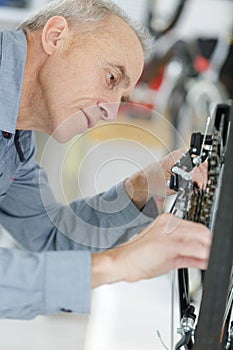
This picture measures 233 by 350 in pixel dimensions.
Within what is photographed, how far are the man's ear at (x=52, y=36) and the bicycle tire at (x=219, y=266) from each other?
521 mm

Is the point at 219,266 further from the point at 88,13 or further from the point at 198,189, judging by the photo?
the point at 88,13

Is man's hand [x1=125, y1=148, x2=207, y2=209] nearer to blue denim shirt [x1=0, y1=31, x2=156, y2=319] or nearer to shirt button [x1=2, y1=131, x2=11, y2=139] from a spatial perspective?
blue denim shirt [x1=0, y1=31, x2=156, y2=319]

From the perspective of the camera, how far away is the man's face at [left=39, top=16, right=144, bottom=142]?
1092mm

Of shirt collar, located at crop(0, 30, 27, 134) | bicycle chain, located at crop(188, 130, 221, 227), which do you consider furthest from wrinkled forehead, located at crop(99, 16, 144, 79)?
bicycle chain, located at crop(188, 130, 221, 227)

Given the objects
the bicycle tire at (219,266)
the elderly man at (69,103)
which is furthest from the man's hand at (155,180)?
the bicycle tire at (219,266)

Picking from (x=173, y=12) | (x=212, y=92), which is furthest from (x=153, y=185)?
(x=173, y=12)

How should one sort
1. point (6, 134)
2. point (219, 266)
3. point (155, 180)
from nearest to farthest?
1. point (219, 266)
2. point (155, 180)
3. point (6, 134)

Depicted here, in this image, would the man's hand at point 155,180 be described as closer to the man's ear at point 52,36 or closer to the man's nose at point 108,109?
the man's nose at point 108,109

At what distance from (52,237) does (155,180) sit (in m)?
0.31

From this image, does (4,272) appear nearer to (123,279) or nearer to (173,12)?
(123,279)

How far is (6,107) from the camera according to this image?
1130mm

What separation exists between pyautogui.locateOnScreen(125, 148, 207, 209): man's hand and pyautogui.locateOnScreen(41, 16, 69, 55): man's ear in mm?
222

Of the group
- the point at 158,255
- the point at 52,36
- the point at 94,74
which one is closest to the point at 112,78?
the point at 94,74

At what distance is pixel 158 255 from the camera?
2.40 ft
